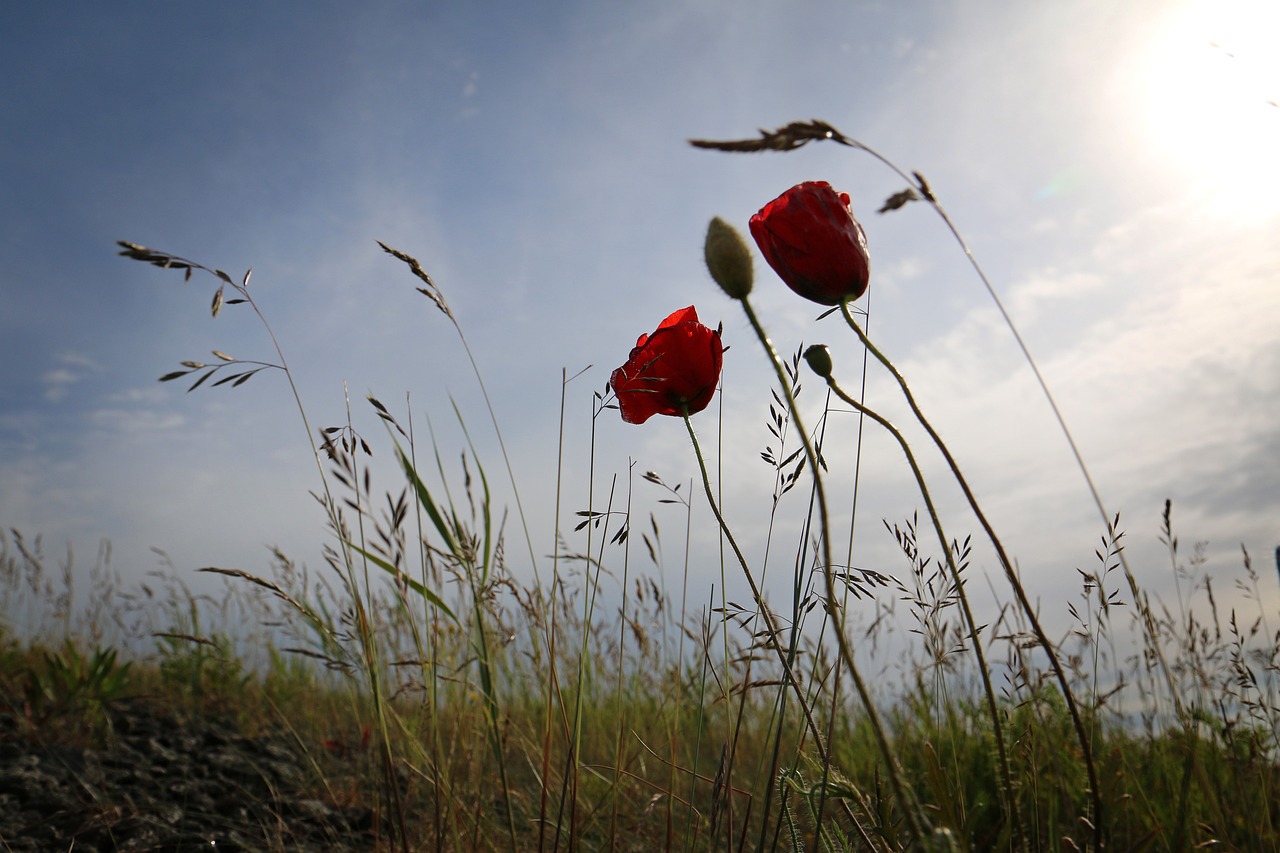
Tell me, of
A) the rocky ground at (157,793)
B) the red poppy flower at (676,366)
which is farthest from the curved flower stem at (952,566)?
the rocky ground at (157,793)

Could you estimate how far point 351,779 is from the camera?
2713mm

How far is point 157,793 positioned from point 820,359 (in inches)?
99.0

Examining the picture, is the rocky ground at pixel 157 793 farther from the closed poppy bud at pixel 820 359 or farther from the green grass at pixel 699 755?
the closed poppy bud at pixel 820 359

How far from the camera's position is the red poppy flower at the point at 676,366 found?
1415mm

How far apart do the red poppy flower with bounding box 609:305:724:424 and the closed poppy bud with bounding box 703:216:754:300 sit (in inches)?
12.5

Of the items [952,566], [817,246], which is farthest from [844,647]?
[817,246]

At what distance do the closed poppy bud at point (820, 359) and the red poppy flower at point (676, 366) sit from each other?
37 centimetres

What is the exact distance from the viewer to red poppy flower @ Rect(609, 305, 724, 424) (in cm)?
142

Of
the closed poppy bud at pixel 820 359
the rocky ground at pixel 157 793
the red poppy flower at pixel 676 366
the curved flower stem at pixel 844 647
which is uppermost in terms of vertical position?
the red poppy flower at pixel 676 366

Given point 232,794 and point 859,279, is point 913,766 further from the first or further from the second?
point 232,794

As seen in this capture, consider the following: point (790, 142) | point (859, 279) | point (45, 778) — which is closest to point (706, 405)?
point (859, 279)

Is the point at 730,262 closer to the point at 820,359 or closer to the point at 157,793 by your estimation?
the point at 820,359

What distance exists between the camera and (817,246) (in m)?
1.17

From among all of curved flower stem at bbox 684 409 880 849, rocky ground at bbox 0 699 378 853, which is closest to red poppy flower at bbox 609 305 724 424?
curved flower stem at bbox 684 409 880 849
